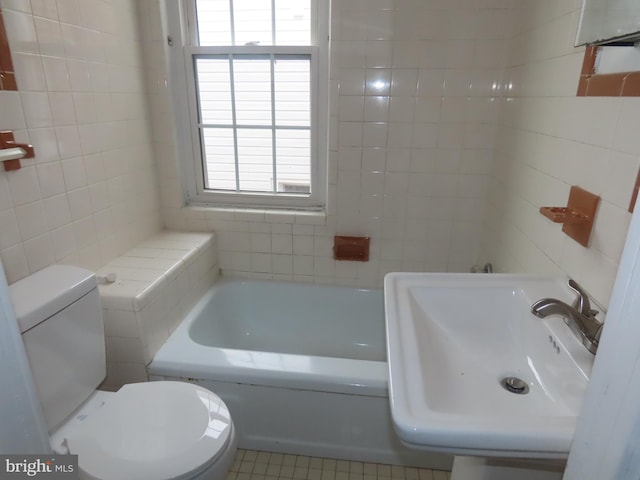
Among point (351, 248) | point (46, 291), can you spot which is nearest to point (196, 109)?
point (351, 248)

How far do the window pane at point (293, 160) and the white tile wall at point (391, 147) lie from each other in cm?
18

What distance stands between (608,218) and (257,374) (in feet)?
3.93

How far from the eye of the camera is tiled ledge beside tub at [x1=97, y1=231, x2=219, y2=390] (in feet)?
4.85

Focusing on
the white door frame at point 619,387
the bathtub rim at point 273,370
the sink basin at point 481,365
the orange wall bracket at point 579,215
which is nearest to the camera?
the white door frame at point 619,387

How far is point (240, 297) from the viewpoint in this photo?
2240 mm

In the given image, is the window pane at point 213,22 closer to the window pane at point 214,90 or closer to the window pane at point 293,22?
the window pane at point 214,90

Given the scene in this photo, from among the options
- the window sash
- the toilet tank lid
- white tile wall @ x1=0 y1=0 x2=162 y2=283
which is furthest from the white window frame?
the toilet tank lid

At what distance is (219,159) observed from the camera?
2.21 meters

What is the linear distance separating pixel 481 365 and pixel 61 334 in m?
1.18

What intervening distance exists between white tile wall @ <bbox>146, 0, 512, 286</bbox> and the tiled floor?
35.6 inches

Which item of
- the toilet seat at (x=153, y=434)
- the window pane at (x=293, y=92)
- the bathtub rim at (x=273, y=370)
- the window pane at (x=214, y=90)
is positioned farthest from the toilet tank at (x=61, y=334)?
the window pane at (x=293, y=92)

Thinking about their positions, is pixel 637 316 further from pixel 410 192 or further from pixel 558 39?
pixel 410 192

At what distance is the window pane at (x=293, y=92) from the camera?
200cm

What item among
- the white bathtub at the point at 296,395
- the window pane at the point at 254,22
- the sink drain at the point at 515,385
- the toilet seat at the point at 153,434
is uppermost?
the window pane at the point at 254,22
